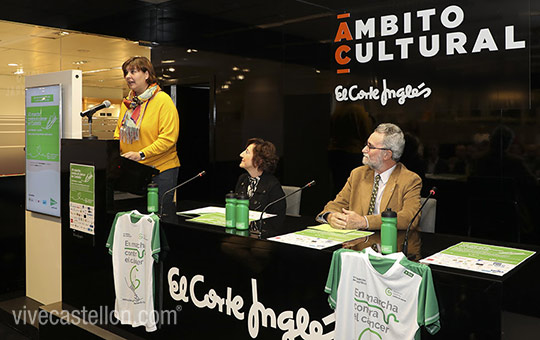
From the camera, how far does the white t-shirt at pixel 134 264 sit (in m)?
2.74

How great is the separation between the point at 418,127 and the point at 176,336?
2545 mm

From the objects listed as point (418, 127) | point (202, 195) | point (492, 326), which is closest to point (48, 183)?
point (202, 195)

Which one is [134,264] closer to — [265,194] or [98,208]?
[98,208]

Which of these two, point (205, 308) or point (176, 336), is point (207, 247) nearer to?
point (205, 308)

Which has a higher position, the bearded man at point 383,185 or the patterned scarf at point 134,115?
the patterned scarf at point 134,115

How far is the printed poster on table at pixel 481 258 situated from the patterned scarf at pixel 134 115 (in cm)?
236

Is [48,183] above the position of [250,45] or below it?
below

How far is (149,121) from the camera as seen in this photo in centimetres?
Result: 361

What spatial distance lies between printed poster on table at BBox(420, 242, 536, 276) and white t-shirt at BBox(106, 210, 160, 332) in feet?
4.83

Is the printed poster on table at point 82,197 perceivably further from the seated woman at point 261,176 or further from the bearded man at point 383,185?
the bearded man at point 383,185

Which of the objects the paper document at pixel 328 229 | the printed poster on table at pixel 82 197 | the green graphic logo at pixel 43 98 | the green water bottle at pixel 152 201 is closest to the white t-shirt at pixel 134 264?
the green water bottle at pixel 152 201

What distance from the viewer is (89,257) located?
3225 mm

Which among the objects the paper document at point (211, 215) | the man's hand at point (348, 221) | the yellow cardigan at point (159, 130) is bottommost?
the paper document at point (211, 215)

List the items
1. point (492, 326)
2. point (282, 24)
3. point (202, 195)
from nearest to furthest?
point (492, 326) → point (282, 24) → point (202, 195)
